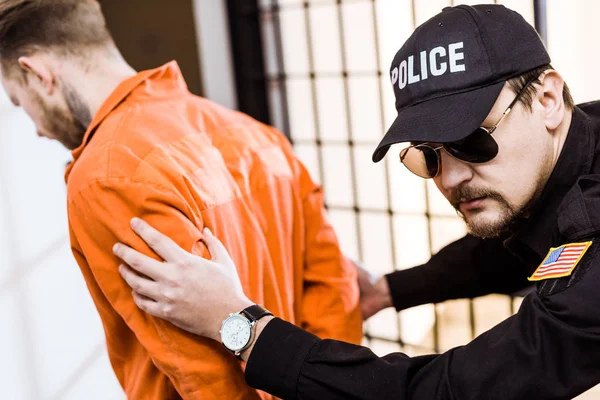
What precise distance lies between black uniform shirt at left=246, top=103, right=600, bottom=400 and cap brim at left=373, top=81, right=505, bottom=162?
0.72 ft

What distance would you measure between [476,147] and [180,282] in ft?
Answer: 2.07

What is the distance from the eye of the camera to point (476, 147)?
1309 millimetres

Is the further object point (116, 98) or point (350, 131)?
point (350, 131)

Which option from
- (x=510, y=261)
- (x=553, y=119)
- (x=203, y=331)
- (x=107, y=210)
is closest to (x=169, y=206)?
(x=107, y=210)

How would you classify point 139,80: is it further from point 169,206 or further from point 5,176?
point 5,176

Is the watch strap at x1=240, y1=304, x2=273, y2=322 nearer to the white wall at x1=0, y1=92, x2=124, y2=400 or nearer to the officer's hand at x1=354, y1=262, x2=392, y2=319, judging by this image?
the officer's hand at x1=354, y1=262, x2=392, y2=319

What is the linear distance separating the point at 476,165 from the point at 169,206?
611 millimetres

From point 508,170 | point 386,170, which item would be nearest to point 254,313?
point 508,170

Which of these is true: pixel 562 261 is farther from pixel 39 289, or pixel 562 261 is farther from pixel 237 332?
pixel 39 289

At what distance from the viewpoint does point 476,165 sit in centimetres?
135

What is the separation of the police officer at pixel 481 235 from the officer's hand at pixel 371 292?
539 millimetres

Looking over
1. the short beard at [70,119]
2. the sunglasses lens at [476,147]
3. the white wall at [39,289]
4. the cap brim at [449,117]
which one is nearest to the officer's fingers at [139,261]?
the short beard at [70,119]

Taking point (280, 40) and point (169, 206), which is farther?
point (280, 40)

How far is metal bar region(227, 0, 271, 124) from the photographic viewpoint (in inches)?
124
